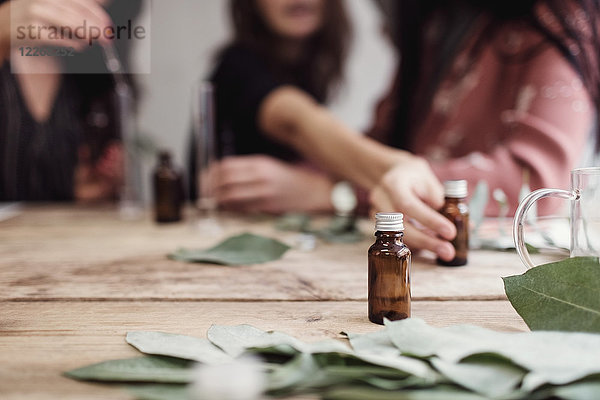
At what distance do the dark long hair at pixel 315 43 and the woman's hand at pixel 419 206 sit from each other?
3.67ft

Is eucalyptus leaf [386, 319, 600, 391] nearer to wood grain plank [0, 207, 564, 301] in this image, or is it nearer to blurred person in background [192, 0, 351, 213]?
wood grain plank [0, 207, 564, 301]

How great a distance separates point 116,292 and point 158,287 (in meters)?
0.05

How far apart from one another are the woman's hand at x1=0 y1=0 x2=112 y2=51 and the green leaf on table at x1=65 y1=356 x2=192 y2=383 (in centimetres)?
92

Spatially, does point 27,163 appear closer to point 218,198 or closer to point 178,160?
point 178,160

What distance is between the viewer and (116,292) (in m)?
0.71

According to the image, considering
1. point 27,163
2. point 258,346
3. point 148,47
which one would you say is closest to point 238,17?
point 148,47

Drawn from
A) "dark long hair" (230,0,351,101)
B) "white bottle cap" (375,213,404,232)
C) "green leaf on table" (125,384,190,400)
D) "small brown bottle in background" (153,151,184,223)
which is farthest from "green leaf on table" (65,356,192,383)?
"dark long hair" (230,0,351,101)

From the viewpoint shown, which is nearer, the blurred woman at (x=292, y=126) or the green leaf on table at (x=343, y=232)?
the green leaf on table at (x=343, y=232)

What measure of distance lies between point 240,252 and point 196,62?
1.31 m

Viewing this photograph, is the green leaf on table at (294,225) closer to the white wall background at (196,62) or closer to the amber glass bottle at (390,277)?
the amber glass bottle at (390,277)

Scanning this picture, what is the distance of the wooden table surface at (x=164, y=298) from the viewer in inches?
20.0

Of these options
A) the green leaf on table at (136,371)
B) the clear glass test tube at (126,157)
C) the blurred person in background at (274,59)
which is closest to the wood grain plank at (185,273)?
the green leaf on table at (136,371)

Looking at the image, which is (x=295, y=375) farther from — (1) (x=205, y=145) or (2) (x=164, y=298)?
(1) (x=205, y=145)

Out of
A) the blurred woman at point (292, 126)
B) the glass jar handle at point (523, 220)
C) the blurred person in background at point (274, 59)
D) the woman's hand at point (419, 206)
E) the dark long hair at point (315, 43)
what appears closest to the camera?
the glass jar handle at point (523, 220)
